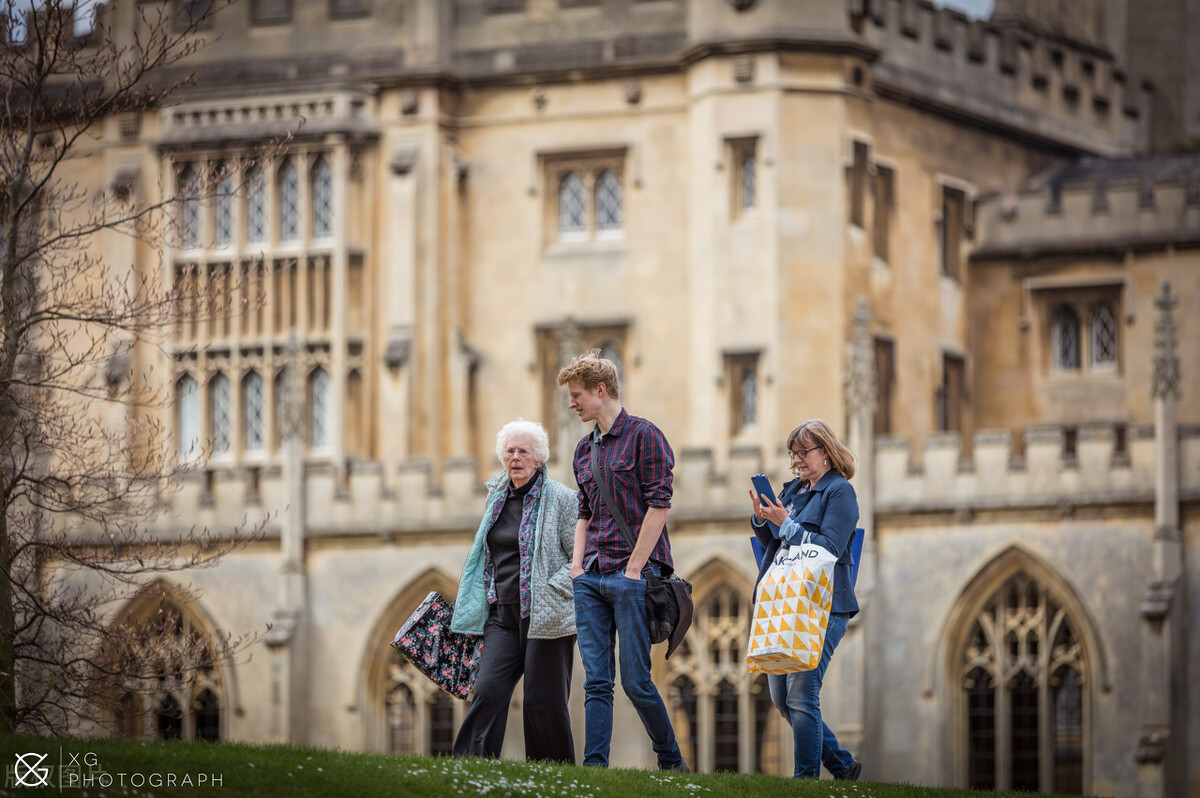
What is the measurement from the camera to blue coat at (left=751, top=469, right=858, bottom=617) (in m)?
12.4

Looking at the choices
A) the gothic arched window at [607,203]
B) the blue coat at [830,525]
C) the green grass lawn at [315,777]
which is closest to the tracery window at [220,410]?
the gothic arched window at [607,203]

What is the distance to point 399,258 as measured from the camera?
102 ft

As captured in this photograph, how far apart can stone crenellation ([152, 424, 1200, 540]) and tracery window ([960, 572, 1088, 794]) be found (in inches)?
44.3

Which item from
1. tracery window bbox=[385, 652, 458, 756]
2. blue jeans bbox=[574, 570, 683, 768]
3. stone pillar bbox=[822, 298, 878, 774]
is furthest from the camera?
tracery window bbox=[385, 652, 458, 756]

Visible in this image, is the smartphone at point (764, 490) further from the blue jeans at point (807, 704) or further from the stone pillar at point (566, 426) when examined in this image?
the stone pillar at point (566, 426)

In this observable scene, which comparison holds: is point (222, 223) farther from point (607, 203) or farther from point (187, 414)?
point (607, 203)

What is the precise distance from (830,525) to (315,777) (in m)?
2.81

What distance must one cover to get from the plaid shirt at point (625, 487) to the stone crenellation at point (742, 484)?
14121 mm

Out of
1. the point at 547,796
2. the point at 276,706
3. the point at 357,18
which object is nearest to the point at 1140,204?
the point at 357,18

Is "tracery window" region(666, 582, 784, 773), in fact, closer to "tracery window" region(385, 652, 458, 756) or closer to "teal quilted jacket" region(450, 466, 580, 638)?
"tracery window" region(385, 652, 458, 756)

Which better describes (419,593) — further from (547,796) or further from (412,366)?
(547,796)

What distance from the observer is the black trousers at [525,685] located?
41.2 feet

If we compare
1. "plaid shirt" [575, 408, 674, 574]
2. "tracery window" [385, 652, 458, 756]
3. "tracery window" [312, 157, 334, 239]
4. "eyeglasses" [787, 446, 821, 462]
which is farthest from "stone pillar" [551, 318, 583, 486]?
"plaid shirt" [575, 408, 674, 574]

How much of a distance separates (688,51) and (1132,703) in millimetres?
9715
